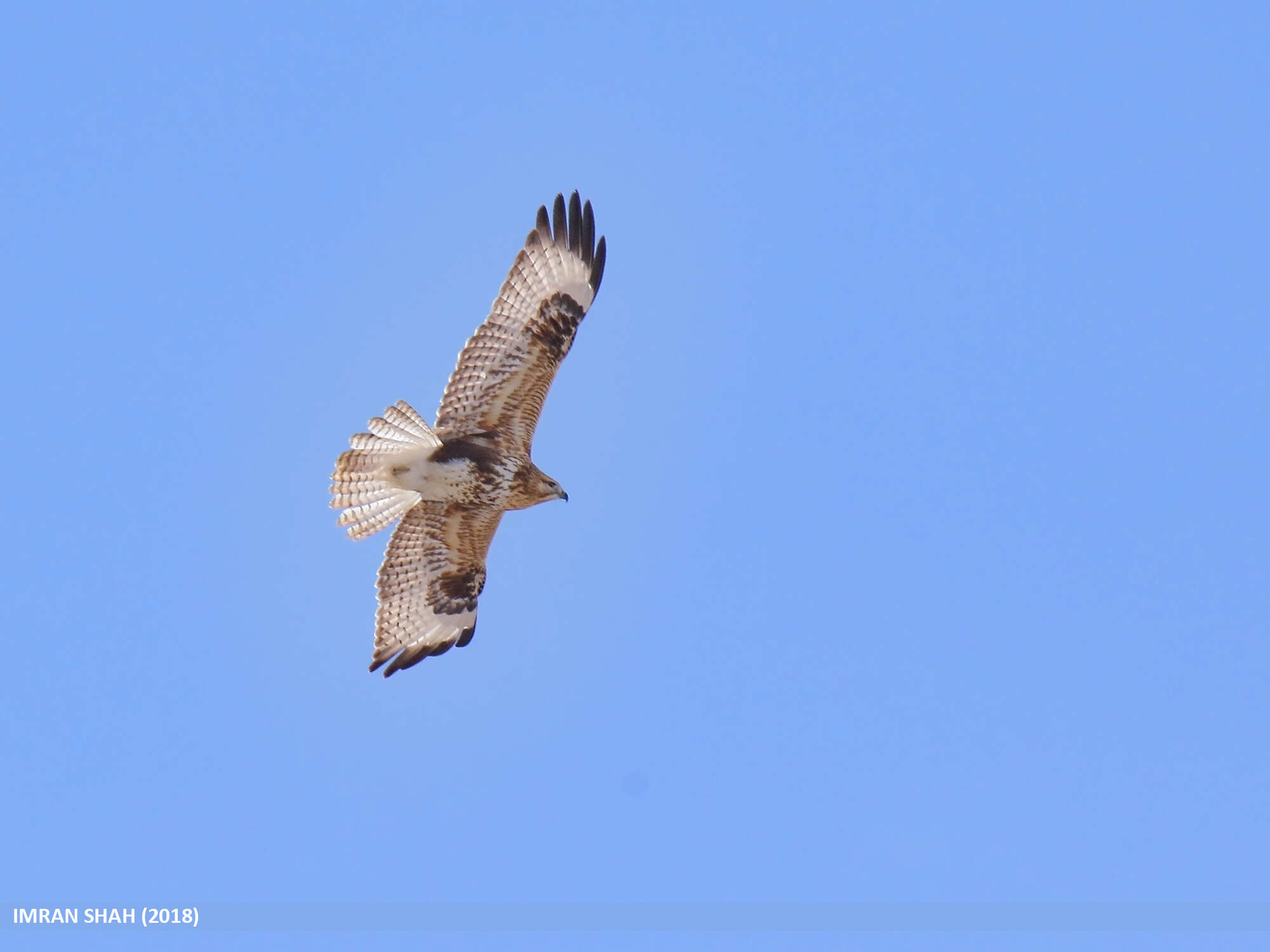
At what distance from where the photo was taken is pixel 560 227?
12.5 m

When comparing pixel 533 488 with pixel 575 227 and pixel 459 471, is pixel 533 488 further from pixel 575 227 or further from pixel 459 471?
pixel 575 227

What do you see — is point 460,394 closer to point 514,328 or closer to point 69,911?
point 514,328

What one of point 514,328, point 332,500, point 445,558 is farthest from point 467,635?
point 514,328

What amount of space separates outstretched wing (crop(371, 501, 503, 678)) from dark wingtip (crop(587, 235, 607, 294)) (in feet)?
6.72

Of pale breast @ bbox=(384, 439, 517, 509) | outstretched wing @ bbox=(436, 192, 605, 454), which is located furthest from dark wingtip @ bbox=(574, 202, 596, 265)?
pale breast @ bbox=(384, 439, 517, 509)

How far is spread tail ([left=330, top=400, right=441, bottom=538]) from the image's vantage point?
12211 millimetres

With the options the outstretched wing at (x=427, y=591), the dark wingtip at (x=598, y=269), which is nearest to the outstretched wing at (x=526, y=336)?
the dark wingtip at (x=598, y=269)

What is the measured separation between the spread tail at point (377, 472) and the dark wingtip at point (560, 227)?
164 cm

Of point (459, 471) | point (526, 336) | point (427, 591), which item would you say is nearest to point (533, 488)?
point (459, 471)

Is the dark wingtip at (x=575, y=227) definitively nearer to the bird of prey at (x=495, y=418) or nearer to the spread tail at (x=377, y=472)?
the bird of prey at (x=495, y=418)

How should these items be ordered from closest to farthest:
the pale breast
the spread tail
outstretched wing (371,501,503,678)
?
the spread tail → the pale breast → outstretched wing (371,501,503,678)

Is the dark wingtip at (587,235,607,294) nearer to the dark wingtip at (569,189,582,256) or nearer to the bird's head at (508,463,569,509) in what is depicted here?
the dark wingtip at (569,189,582,256)

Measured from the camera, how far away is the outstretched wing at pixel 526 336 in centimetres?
1229

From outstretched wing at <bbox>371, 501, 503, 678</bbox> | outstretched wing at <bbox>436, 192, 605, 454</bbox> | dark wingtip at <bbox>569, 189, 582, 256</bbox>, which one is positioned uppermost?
dark wingtip at <bbox>569, 189, 582, 256</bbox>
